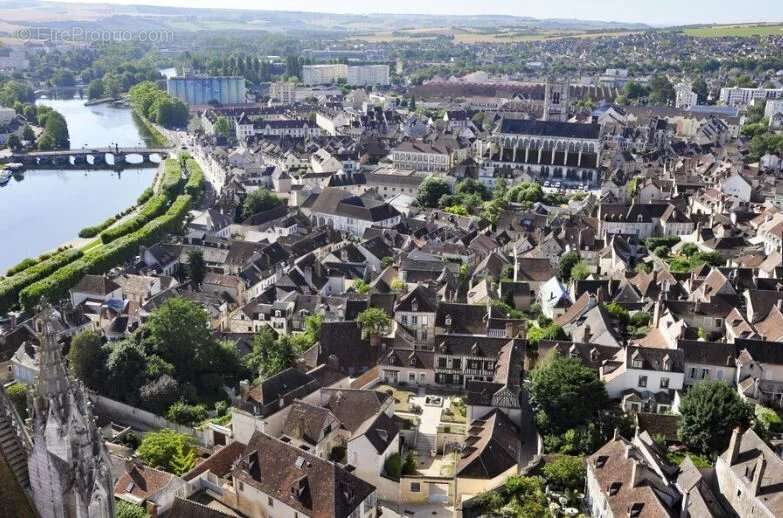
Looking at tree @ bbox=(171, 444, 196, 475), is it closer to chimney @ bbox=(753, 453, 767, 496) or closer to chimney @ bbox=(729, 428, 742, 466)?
chimney @ bbox=(729, 428, 742, 466)

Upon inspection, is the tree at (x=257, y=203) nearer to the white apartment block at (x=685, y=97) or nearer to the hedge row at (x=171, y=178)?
the hedge row at (x=171, y=178)

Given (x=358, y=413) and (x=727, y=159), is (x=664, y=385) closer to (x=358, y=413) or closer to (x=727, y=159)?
(x=358, y=413)

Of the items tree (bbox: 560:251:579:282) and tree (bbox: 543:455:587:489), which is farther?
tree (bbox: 560:251:579:282)

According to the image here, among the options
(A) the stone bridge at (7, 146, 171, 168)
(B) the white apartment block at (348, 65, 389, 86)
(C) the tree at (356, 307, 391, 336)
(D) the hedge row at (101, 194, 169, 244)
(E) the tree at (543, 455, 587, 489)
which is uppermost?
(B) the white apartment block at (348, 65, 389, 86)

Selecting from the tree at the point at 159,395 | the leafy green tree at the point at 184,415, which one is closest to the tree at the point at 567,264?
the leafy green tree at the point at 184,415

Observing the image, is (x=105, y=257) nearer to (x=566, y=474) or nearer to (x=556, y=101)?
(x=566, y=474)

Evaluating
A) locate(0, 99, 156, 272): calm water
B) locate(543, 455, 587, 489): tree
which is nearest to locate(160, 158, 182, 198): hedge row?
locate(0, 99, 156, 272): calm water

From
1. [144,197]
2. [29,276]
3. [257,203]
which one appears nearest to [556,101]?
[144,197]

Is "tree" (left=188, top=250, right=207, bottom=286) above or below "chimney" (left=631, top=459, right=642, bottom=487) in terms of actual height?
below

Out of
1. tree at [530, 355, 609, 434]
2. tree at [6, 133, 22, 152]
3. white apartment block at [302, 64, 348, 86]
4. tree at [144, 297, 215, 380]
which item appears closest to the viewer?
tree at [530, 355, 609, 434]
